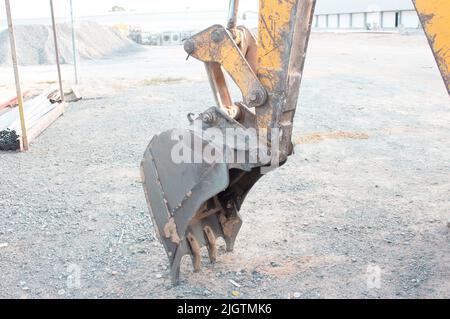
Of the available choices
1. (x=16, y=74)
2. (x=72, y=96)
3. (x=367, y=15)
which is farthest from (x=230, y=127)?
(x=367, y=15)

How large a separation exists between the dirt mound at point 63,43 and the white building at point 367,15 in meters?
15.6

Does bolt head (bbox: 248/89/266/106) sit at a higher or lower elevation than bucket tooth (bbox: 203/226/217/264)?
higher

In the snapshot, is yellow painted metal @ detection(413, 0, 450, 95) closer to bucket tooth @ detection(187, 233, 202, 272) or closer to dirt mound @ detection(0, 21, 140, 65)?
bucket tooth @ detection(187, 233, 202, 272)

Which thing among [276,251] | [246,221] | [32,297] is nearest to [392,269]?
[276,251]

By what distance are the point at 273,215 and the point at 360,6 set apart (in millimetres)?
35903

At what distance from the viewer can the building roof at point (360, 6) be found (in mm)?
32131

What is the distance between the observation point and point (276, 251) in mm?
3721

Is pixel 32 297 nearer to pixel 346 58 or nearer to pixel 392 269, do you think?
pixel 392 269

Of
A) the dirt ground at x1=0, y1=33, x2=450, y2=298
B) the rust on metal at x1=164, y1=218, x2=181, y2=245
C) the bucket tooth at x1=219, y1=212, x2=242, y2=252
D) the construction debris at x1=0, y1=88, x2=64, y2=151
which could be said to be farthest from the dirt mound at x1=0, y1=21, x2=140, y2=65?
the rust on metal at x1=164, y1=218, x2=181, y2=245

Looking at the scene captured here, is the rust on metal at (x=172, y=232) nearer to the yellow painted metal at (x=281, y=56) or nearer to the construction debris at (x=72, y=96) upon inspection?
the yellow painted metal at (x=281, y=56)

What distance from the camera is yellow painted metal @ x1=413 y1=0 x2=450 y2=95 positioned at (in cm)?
232

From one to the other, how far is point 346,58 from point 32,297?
53.2ft

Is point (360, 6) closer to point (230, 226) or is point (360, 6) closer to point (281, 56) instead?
point (230, 226)

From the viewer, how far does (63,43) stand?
23.2 metres
